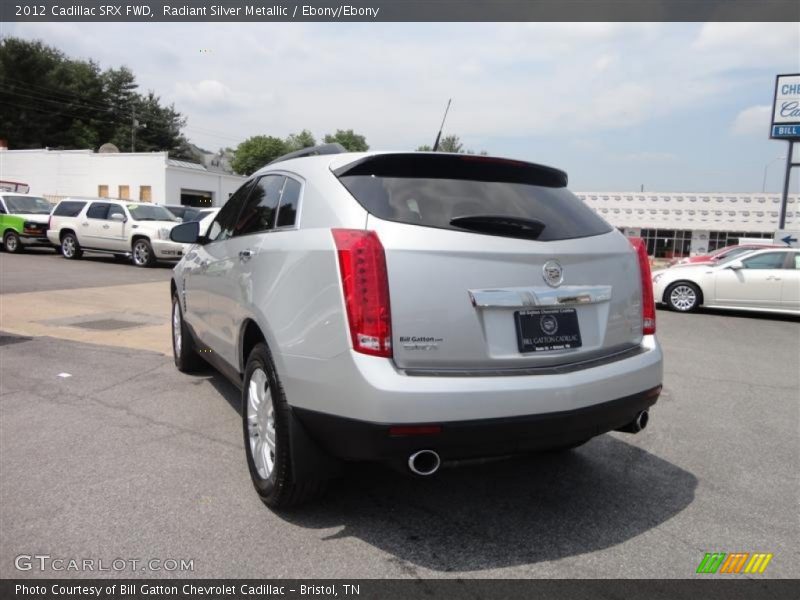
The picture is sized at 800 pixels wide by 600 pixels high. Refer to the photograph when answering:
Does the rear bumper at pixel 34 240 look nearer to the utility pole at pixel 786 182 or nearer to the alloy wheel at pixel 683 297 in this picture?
the alloy wheel at pixel 683 297

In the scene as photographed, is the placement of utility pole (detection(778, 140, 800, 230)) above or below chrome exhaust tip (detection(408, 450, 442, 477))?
above

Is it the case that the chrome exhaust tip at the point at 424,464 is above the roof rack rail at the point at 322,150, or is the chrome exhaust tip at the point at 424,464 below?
below

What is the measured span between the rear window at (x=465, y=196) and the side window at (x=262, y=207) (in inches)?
28.9

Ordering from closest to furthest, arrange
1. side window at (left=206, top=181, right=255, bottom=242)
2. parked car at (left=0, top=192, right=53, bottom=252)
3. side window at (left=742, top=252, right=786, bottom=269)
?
side window at (left=206, top=181, right=255, bottom=242), side window at (left=742, top=252, right=786, bottom=269), parked car at (left=0, top=192, right=53, bottom=252)

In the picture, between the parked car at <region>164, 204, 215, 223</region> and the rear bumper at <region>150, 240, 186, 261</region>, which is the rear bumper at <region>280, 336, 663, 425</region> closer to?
the rear bumper at <region>150, 240, 186, 261</region>

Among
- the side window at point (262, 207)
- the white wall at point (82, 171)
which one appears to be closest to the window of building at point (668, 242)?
the white wall at point (82, 171)

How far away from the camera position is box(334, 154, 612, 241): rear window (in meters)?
2.76

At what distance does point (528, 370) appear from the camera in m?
2.72

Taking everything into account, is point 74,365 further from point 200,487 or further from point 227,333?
point 200,487

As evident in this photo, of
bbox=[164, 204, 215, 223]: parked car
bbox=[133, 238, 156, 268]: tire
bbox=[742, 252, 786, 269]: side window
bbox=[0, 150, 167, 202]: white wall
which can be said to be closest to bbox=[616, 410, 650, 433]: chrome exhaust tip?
bbox=[742, 252, 786, 269]: side window

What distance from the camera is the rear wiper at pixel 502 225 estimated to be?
275cm

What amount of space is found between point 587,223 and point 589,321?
567 mm

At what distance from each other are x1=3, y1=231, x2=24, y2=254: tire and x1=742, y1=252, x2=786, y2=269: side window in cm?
2156

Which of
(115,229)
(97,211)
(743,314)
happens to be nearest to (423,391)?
(743,314)
